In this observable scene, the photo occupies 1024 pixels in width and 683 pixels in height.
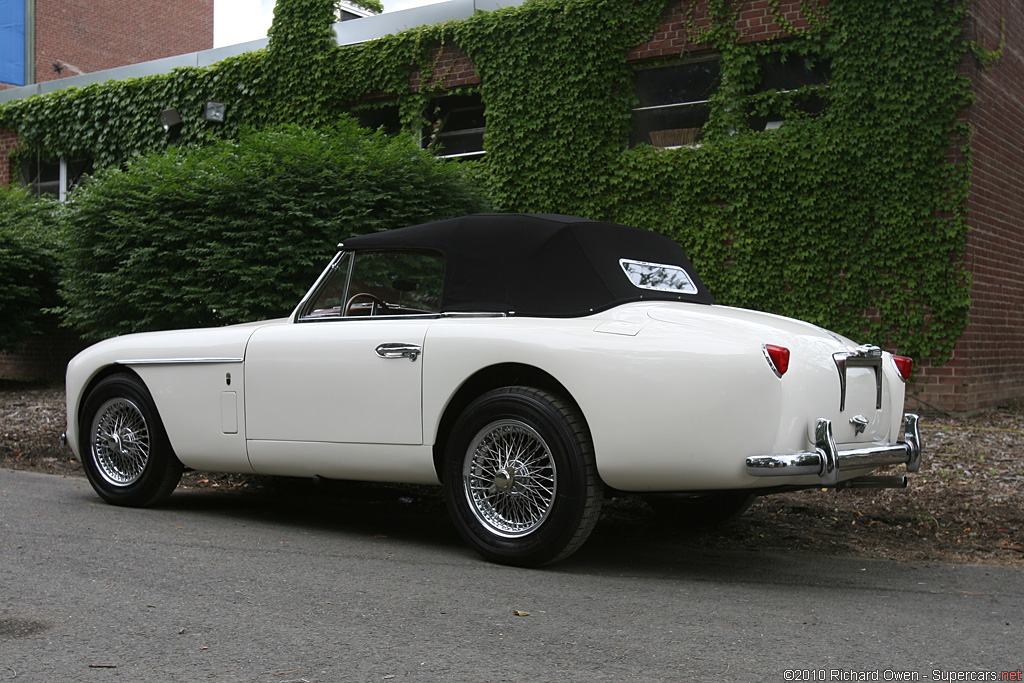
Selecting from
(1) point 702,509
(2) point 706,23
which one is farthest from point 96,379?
(2) point 706,23

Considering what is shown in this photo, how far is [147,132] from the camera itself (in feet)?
58.3

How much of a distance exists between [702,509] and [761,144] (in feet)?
23.9

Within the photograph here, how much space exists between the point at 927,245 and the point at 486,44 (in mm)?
6417

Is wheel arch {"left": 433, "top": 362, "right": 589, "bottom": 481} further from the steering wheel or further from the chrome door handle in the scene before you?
the steering wheel

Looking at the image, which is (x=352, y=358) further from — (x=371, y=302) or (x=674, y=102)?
(x=674, y=102)

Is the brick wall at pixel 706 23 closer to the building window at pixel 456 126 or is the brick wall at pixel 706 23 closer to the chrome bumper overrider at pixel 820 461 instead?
the building window at pixel 456 126

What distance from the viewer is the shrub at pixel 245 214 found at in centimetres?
1116

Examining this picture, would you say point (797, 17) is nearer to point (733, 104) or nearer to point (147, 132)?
point (733, 104)

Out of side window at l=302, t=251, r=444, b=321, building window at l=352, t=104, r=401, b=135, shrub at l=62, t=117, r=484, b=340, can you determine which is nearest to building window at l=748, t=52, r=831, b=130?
shrub at l=62, t=117, r=484, b=340

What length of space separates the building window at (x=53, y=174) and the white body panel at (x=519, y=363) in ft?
46.9

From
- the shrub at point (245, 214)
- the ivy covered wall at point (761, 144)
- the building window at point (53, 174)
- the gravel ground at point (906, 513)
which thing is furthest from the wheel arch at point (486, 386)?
the building window at point (53, 174)

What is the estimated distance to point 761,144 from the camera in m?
12.1

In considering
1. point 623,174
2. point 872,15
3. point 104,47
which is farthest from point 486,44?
point 104,47

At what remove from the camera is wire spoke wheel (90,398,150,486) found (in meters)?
6.38
